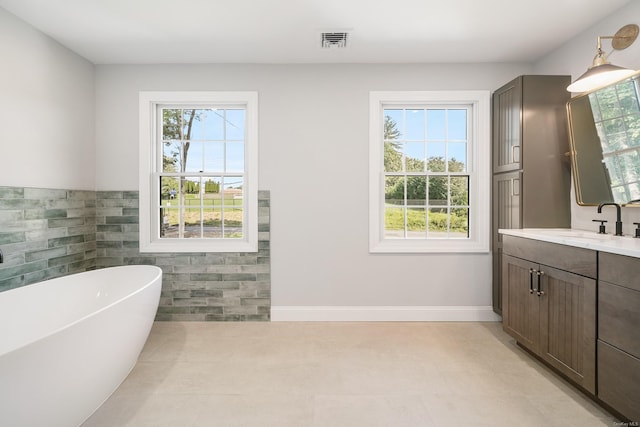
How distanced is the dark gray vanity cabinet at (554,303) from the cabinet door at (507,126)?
2.67ft

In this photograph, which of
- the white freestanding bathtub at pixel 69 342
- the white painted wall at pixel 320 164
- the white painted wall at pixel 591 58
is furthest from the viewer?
the white painted wall at pixel 320 164

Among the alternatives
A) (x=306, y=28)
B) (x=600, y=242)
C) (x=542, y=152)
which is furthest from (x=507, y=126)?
(x=306, y=28)

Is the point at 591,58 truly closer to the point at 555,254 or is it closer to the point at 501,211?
the point at 501,211

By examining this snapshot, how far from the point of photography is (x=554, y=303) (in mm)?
2234

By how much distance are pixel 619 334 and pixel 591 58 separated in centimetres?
223

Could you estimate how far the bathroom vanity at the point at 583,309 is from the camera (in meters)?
1.68

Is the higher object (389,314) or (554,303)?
(554,303)

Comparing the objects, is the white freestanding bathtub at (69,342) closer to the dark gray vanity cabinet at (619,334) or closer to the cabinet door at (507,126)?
the dark gray vanity cabinet at (619,334)

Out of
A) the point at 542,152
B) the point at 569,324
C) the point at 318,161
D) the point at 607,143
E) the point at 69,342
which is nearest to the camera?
the point at 69,342

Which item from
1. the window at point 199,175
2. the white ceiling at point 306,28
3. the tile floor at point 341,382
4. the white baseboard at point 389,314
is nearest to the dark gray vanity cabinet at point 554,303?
the tile floor at point 341,382

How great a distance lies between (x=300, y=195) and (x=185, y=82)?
167 cm

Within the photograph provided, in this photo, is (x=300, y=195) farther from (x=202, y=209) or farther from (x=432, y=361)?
(x=432, y=361)

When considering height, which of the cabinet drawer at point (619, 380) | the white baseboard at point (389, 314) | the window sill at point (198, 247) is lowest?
the white baseboard at point (389, 314)

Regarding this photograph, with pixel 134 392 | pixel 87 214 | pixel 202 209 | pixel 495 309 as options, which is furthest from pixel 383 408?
pixel 87 214
